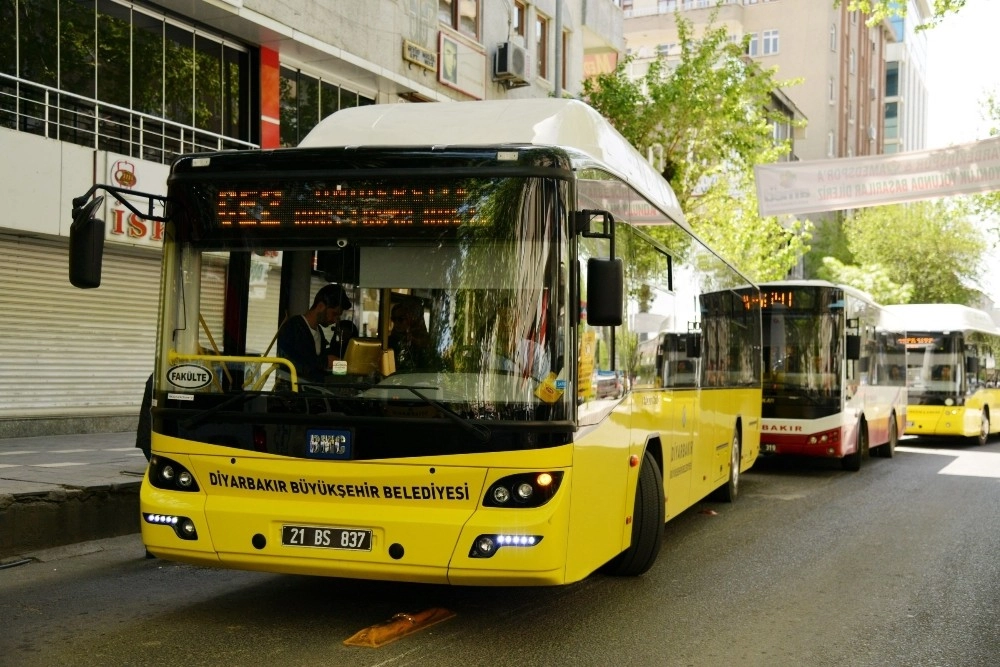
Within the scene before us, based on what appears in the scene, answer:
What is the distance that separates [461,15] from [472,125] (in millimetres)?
18192

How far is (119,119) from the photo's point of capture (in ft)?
55.8

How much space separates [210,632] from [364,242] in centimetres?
231

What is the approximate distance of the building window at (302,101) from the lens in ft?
68.1

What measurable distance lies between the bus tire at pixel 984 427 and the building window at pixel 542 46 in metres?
13.6

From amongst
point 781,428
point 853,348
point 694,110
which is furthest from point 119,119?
point 694,110

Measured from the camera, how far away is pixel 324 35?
814 inches

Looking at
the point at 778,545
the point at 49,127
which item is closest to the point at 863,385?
the point at 778,545

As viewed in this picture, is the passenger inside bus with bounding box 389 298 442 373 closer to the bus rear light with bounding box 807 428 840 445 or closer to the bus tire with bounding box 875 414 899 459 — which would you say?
the bus rear light with bounding box 807 428 840 445

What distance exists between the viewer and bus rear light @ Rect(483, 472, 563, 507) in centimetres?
619

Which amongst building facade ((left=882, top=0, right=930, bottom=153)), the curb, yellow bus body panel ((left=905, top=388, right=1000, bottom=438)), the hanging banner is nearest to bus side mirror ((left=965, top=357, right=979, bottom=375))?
yellow bus body panel ((left=905, top=388, right=1000, bottom=438))

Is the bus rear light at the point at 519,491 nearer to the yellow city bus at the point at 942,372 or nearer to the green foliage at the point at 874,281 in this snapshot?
the yellow city bus at the point at 942,372

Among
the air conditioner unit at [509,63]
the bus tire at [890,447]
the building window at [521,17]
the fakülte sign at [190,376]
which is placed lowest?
the bus tire at [890,447]

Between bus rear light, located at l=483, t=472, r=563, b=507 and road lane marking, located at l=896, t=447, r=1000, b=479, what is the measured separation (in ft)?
45.2

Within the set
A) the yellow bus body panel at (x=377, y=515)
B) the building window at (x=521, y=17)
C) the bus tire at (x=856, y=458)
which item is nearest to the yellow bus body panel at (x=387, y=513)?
the yellow bus body panel at (x=377, y=515)
